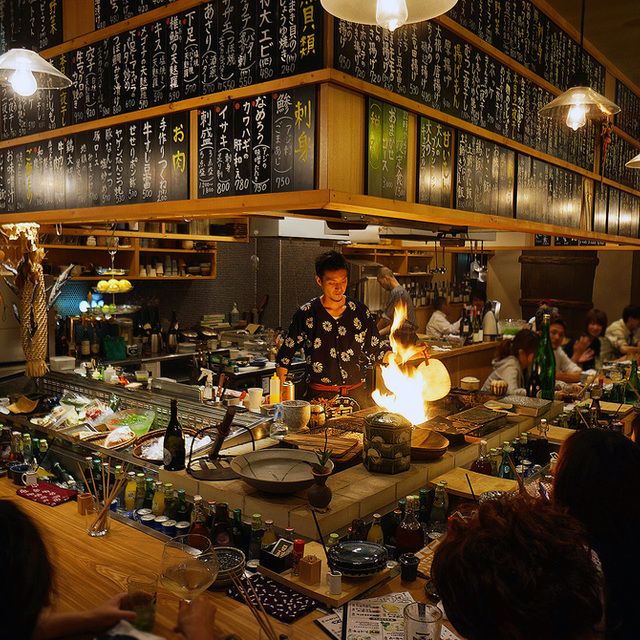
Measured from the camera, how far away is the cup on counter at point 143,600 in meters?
1.77

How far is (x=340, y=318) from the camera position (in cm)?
515

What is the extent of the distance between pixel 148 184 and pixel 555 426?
325cm

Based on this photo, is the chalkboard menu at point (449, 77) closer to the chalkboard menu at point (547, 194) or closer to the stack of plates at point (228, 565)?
the chalkboard menu at point (547, 194)

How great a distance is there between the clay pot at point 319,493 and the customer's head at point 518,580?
108 centimetres

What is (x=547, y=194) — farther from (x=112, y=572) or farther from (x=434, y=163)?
(x=112, y=572)

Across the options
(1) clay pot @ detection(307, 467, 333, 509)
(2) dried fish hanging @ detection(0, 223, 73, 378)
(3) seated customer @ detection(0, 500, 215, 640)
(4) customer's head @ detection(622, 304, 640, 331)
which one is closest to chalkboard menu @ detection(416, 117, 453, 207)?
(1) clay pot @ detection(307, 467, 333, 509)

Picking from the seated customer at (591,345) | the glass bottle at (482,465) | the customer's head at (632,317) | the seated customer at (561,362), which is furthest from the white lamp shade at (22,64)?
the customer's head at (632,317)

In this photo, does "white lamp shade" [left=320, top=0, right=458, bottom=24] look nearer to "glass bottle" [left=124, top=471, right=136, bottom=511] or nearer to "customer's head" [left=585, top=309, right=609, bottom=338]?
"glass bottle" [left=124, top=471, right=136, bottom=511]

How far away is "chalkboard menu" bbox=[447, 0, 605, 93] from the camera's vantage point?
13.1ft

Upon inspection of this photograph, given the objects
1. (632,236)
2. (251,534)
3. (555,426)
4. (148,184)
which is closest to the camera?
(251,534)

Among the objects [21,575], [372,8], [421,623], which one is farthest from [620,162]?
[21,575]

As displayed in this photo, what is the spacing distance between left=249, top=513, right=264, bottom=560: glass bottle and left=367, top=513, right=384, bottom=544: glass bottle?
0.46 meters

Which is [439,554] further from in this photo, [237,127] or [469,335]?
[469,335]

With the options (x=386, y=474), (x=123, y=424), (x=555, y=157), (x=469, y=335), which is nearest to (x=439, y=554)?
(x=386, y=474)
